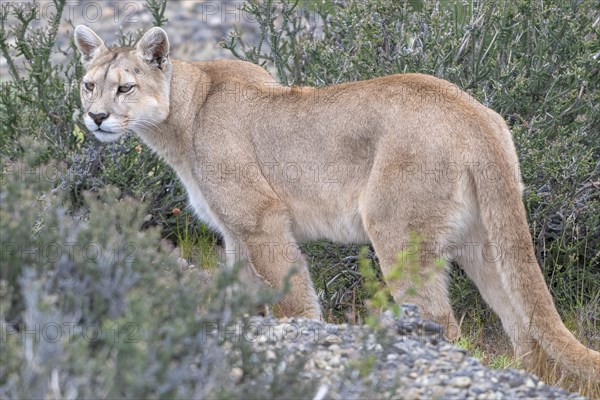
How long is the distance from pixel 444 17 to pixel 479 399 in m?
4.03

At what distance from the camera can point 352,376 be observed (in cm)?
403

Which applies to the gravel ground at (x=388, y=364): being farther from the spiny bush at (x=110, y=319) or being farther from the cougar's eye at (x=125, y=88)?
the cougar's eye at (x=125, y=88)

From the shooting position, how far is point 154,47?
6.56m

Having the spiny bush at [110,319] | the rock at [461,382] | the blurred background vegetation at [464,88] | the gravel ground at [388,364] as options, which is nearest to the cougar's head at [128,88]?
the blurred background vegetation at [464,88]

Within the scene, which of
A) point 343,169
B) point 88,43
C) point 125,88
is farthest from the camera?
point 88,43

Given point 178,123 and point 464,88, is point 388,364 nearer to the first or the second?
point 178,123

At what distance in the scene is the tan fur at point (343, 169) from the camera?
5504 millimetres

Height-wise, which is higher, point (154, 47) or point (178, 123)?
point (154, 47)

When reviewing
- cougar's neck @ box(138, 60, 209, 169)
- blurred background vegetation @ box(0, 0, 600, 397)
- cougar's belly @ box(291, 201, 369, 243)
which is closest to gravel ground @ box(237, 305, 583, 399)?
blurred background vegetation @ box(0, 0, 600, 397)

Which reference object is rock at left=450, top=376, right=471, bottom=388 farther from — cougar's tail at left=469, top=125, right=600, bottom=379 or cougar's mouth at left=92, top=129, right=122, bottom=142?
cougar's mouth at left=92, top=129, right=122, bottom=142

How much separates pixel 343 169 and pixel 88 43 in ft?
6.73

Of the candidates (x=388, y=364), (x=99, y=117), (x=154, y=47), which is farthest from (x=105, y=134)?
(x=388, y=364)

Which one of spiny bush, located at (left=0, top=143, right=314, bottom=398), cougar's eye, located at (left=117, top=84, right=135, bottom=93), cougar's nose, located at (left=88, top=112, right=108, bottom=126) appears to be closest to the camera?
spiny bush, located at (left=0, top=143, right=314, bottom=398)

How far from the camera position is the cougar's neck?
6539mm
